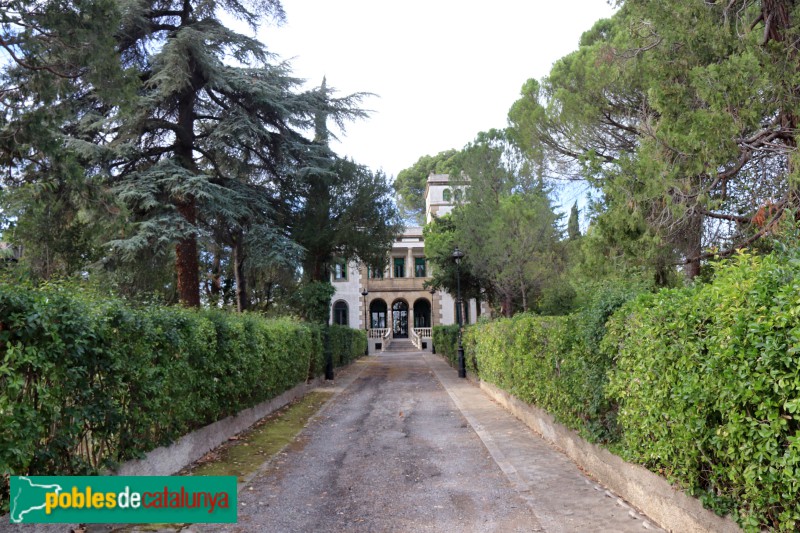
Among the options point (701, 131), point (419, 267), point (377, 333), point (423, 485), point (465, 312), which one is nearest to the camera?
point (423, 485)

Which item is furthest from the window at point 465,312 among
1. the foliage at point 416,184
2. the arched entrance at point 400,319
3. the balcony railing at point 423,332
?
the foliage at point 416,184

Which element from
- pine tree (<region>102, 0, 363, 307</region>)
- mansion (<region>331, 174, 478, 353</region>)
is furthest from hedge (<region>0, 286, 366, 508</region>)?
mansion (<region>331, 174, 478, 353</region>)

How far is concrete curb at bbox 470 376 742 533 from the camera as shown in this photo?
424 cm

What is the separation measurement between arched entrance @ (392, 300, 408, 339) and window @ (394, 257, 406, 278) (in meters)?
2.66

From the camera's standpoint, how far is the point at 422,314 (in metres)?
55.2

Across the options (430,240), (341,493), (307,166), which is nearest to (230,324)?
(341,493)

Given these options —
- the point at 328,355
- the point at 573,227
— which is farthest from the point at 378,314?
the point at 573,227

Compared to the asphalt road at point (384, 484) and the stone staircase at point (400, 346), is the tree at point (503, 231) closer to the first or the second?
the asphalt road at point (384, 484)

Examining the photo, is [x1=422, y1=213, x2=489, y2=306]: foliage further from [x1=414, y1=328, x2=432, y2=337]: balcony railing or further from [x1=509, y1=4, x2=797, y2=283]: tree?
[x1=414, y1=328, x2=432, y2=337]: balcony railing

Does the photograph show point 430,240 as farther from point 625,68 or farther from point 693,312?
point 693,312

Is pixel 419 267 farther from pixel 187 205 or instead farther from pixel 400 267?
pixel 187 205

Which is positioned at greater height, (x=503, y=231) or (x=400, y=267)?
(x=400, y=267)

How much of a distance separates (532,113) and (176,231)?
384 inches

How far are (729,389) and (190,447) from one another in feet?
20.3
